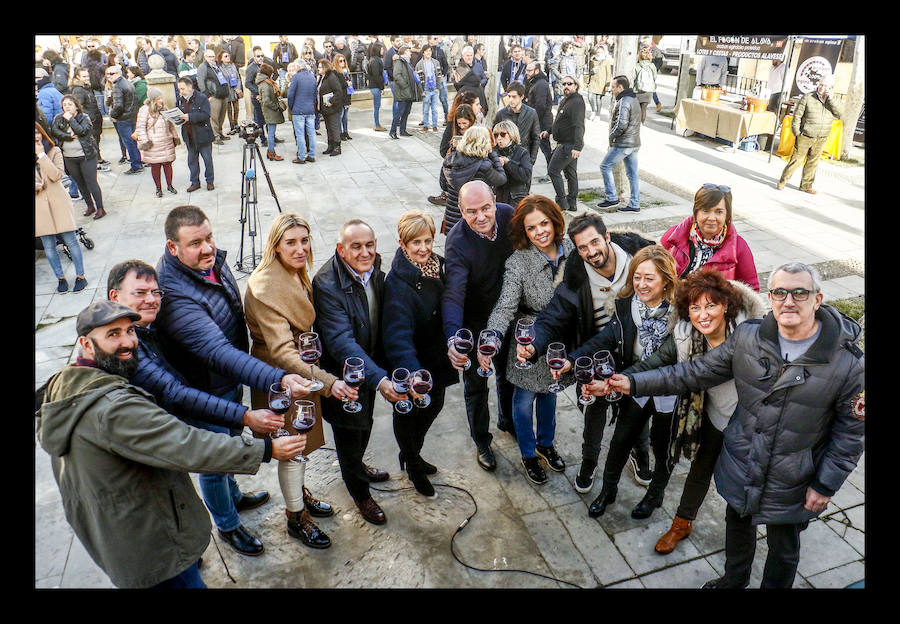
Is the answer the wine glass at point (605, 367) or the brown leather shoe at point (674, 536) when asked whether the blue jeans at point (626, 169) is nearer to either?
the wine glass at point (605, 367)

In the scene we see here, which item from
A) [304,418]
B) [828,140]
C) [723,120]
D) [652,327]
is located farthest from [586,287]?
[723,120]

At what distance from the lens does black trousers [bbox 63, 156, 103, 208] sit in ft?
28.1

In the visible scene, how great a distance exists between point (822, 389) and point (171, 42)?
19766 mm

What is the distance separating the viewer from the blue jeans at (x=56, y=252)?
6.82m

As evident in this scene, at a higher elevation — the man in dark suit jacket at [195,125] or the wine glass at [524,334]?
the man in dark suit jacket at [195,125]

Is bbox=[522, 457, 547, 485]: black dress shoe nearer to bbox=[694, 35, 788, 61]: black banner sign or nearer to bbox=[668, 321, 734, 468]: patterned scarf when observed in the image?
bbox=[668, 321, 734, 468]: patterned scarf

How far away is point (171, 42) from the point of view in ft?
59.4

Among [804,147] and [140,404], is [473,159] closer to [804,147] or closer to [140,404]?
[140,404]

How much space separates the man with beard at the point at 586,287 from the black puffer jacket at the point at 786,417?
0.74 meters

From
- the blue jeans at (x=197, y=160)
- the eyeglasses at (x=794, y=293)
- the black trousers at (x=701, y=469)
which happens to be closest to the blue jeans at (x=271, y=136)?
the blue jeans at (x=197, y=160)

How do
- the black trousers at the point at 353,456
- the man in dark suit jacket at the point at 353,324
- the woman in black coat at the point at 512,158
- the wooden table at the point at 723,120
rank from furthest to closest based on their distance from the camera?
the wooden table at the point at 723,120, the woman in black coat at the point at 512,158, the black trousers at the point at 353,456, the man in dark suit jacket at the point at 353,324

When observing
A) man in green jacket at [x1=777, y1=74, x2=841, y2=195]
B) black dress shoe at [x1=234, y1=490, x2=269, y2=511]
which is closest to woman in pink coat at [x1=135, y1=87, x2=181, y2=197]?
black dress shoe at [x1=234, y1=490, x2=269, y2=511]

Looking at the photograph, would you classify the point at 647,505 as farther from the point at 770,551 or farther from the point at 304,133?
the point at 304,133
